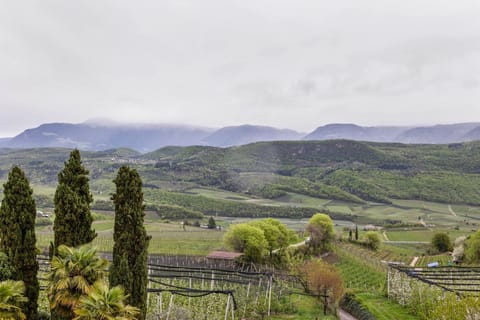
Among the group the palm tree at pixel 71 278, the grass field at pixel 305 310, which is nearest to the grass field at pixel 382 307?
the grass field at pixel 305 310

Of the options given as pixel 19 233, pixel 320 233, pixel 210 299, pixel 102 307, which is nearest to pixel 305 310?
pixel 210 299

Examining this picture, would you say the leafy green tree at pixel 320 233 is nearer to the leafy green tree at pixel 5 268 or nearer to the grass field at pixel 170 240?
the grass field at pixel 170 240

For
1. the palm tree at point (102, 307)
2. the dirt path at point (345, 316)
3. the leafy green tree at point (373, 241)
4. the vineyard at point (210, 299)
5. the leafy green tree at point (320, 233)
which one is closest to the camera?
the palm tree at point (102, 307)

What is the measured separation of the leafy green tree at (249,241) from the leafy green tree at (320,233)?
49.6 ft

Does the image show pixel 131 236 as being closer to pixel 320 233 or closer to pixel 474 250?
pixel 320 233

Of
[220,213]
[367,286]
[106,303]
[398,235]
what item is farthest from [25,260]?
[220,213]

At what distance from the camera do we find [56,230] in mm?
17812

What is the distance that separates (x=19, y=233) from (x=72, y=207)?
2.73 meters

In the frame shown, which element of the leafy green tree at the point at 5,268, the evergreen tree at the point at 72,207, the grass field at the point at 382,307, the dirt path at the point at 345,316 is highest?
the evergreen tree at the point at 72,207

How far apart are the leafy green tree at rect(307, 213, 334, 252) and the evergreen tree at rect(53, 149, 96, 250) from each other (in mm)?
51944

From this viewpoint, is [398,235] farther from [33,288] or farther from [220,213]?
[33,288]

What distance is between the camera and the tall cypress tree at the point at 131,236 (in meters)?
17.9

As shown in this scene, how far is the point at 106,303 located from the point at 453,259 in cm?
6262

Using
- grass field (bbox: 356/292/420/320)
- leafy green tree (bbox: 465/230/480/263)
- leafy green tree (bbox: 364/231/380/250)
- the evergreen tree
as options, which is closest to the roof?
grass field (bbox: 356/292/420/320)
